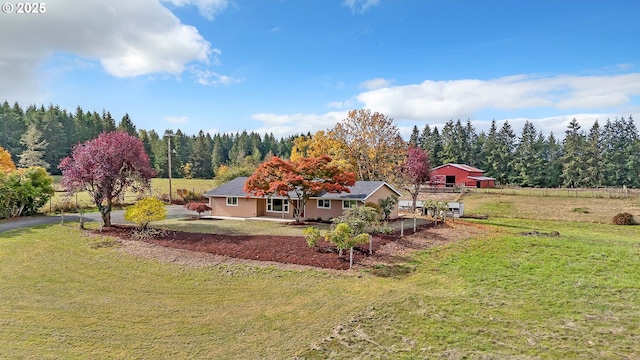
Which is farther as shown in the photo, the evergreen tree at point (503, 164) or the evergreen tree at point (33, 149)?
the evergreen tree at point (503, 164)

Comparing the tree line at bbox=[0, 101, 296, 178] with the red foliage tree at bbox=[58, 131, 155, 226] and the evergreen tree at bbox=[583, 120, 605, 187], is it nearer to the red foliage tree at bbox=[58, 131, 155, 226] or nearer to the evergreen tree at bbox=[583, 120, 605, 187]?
the red foliage tree at bbox=[58, 131, 155, 226]

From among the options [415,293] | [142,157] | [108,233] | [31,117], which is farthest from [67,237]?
[31,117]

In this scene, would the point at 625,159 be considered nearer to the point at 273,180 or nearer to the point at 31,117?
the point at 273,180

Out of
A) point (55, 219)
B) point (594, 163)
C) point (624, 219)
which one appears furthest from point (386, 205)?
point (594, 163)

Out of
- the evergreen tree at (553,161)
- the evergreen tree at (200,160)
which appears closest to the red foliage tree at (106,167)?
the evergreen tree at (200,160)

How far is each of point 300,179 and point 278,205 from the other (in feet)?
17.1

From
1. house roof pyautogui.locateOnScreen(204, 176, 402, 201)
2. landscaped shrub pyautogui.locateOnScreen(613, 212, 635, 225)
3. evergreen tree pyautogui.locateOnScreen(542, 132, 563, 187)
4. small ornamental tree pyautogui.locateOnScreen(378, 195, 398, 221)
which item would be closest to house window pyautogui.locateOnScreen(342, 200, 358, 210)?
house roof pyautogui.locateOnScreen(204, 176, 402, 201)

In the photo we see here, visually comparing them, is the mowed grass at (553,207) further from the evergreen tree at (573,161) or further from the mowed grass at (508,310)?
the evergreen tree at (573,161)

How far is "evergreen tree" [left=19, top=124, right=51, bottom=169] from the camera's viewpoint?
49806 mm

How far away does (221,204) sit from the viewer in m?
29.2

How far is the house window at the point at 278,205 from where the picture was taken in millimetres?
28000

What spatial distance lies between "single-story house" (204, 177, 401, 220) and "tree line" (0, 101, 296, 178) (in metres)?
15.7

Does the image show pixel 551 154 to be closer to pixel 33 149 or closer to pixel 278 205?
pixel 278 205

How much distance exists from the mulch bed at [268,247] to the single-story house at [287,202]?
6512mm
